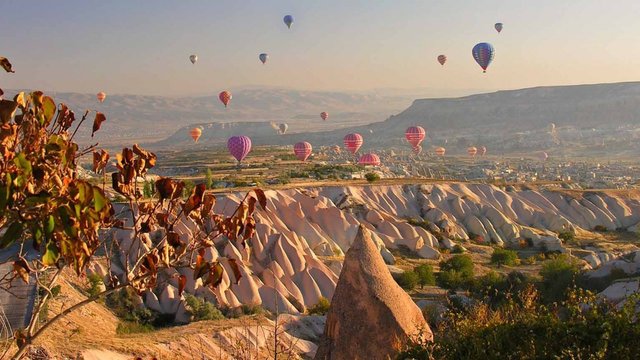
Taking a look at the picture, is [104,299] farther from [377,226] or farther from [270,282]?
[377,226]

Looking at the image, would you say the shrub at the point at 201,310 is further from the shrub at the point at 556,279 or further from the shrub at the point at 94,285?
the shrub at the point at 556,279

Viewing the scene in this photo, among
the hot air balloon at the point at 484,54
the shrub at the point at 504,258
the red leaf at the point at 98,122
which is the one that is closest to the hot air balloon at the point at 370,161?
the hot air balloon at the point at 484,54

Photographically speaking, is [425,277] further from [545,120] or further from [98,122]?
[545,120]

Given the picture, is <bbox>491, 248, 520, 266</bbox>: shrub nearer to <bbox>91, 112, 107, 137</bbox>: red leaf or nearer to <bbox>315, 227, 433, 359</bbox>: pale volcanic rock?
<bbox>315, 227, 433, 359</bbox>: pale volcanic rock

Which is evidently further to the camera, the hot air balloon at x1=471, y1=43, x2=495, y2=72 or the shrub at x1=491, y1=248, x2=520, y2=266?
the hot air balloon at x1=471, y1=43, x2=495, y2=72

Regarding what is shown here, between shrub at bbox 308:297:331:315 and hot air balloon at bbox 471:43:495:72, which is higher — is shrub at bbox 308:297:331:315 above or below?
below

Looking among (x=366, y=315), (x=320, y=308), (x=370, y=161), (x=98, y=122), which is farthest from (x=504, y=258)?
(x=370, y=161)

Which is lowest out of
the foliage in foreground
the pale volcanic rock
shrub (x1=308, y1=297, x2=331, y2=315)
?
shrub (x1=308, y1=297, x2=331, y2=315)

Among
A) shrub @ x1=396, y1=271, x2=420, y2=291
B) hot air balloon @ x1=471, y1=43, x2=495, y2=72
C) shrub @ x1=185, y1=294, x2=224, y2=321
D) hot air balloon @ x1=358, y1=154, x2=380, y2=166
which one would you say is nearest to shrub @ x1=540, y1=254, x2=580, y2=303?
shrub @ x1=396, y1=271, x2=420, y2=291
